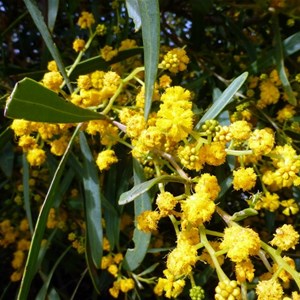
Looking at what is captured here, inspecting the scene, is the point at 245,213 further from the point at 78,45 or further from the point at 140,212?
the point at 78,45

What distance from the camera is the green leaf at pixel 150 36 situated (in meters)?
1.30

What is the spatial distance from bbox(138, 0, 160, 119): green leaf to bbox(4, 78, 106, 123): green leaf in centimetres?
21

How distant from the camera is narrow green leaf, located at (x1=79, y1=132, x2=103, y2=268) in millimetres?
1752

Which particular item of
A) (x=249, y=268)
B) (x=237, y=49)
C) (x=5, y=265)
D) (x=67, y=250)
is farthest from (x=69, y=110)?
(x=5, y=265)

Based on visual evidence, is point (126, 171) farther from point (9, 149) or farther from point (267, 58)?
point (267, 58)

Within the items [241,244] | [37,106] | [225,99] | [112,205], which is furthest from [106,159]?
[241,244]

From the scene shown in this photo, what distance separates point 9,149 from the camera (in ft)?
7.18

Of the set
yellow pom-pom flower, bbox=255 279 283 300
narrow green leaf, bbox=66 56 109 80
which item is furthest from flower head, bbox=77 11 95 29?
yellow pom-pom flower, bbox=255 279 283 300

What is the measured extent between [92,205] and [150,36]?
2.47ft

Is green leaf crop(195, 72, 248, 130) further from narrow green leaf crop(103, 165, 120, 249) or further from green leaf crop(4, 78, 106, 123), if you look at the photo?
narrow green leaf crop(103, 165, 120, 249)

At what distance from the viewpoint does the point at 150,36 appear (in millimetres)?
1306

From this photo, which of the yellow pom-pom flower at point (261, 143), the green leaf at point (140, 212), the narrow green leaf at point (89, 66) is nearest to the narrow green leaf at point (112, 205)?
the green leaf at point (140, 212)

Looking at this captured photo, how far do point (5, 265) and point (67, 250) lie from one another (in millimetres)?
815

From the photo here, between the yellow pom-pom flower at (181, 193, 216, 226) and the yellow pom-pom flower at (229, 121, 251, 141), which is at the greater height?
the yellow pom-pom flower at (229, 121, 251, 141)
